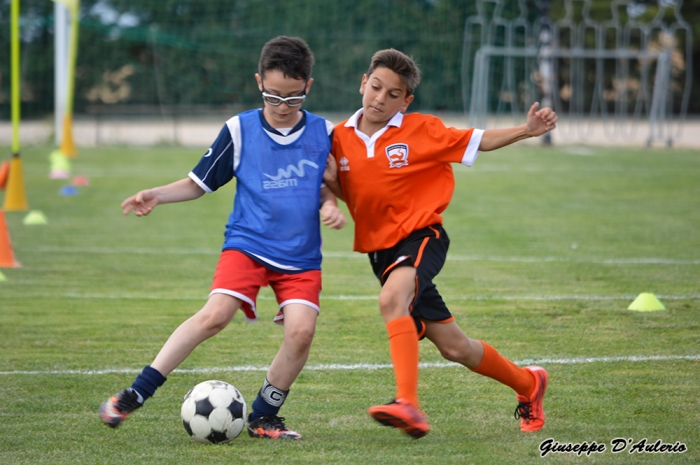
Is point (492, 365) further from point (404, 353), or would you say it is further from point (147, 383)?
point (147, 383)

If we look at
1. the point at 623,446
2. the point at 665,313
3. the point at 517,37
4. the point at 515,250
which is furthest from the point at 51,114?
the point at 623,446

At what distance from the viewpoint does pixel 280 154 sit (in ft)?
13.5

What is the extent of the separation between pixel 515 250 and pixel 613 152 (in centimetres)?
1158

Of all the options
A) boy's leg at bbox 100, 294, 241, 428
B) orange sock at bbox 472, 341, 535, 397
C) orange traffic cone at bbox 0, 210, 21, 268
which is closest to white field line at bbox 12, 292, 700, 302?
orange traffic cone at bbox 0, 210, 21, 268

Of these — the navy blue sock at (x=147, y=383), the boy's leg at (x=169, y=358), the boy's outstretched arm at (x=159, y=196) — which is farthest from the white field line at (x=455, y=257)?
the navy blue sock at (x=147, y=383)

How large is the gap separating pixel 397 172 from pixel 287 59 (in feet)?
2.32

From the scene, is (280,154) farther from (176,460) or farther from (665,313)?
(665,313)

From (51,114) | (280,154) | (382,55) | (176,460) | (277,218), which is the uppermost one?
(382,55)

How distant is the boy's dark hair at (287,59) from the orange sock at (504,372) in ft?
4.93

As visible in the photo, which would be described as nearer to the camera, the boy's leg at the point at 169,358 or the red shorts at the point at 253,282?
the boy's leg at the point at 169,358

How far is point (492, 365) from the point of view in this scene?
4.24m

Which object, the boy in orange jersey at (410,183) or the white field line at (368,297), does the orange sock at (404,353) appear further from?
the white field line at (368,297)

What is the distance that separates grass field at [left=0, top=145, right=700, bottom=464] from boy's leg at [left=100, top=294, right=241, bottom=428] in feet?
0.57

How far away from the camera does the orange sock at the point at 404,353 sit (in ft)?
12.5
